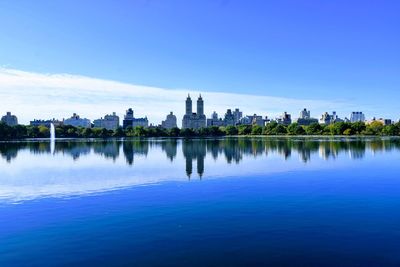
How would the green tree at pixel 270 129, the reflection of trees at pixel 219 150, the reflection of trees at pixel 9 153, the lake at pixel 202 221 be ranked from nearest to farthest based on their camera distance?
the lake at pixel 202 221
the reflection of trees at pixel 219 150
the reflection of trees at pixel 9 153
the green tree at pixel 270 129

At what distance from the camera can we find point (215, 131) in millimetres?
194875

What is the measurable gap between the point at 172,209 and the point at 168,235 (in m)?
4.56

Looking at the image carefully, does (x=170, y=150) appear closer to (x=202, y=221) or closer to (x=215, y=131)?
(x=202, y=221)

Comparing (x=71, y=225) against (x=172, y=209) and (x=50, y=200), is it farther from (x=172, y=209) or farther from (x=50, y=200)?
(x=50, y=200)

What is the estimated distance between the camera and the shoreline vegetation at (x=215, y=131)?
482ft

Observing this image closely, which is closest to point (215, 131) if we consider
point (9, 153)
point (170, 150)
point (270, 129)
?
point (270, 129)

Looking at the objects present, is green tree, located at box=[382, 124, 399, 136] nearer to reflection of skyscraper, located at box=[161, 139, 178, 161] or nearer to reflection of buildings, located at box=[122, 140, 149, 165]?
reflection of skyscraper, located at box=[161, 139, 178, 161]

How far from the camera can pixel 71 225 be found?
1540 cm

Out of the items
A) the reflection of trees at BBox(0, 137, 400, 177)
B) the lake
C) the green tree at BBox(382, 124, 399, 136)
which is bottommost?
the lake

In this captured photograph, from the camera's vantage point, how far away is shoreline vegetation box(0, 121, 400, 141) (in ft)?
482

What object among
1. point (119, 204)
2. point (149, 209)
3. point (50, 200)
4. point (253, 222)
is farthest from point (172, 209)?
point (50, 200)

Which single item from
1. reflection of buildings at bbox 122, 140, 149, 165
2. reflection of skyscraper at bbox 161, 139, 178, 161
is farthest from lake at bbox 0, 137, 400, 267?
reflection of skyscraper at bbox 161, 139, 178, 161

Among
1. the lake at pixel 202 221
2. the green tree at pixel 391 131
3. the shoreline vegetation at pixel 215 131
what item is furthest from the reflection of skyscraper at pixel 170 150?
the green tree at pixel 391 131

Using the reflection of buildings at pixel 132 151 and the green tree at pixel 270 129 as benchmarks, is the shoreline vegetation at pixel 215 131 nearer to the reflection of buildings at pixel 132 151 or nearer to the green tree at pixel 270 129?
the green tree at pixel 270 129
